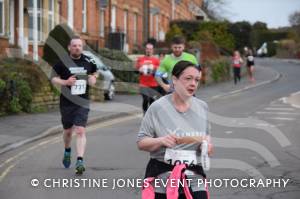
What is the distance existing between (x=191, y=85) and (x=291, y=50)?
3064 inches

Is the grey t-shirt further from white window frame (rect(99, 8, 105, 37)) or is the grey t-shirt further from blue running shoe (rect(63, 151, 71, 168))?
white window frame (rect(99, 8, 105, 37))

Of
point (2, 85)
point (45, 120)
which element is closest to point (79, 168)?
point (45, 120)

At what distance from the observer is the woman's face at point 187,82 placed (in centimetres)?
537

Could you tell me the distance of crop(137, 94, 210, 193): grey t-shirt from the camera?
5.32 meters

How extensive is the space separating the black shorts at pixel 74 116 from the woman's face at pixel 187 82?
493 cm

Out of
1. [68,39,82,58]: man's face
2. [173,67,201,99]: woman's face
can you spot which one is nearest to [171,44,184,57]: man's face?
[68,39,82,58]: man's face

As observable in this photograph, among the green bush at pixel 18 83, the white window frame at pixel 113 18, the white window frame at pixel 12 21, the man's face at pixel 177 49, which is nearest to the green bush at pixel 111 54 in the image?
the white window frame at pixel 12 21

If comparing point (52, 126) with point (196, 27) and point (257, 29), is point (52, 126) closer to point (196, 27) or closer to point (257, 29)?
point (196, 27)

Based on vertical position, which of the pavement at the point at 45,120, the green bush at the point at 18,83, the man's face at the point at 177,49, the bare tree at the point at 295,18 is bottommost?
the pavement at the point at 45,120

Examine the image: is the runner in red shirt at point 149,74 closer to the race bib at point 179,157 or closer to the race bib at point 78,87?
the race bib at point 78,87

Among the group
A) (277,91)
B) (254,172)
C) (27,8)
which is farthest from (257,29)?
(254,172)

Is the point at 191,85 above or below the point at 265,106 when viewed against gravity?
above

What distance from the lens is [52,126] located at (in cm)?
1594

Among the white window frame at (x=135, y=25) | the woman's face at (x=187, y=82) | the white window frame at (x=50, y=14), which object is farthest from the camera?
the white window frame at (x=135, y=25)
